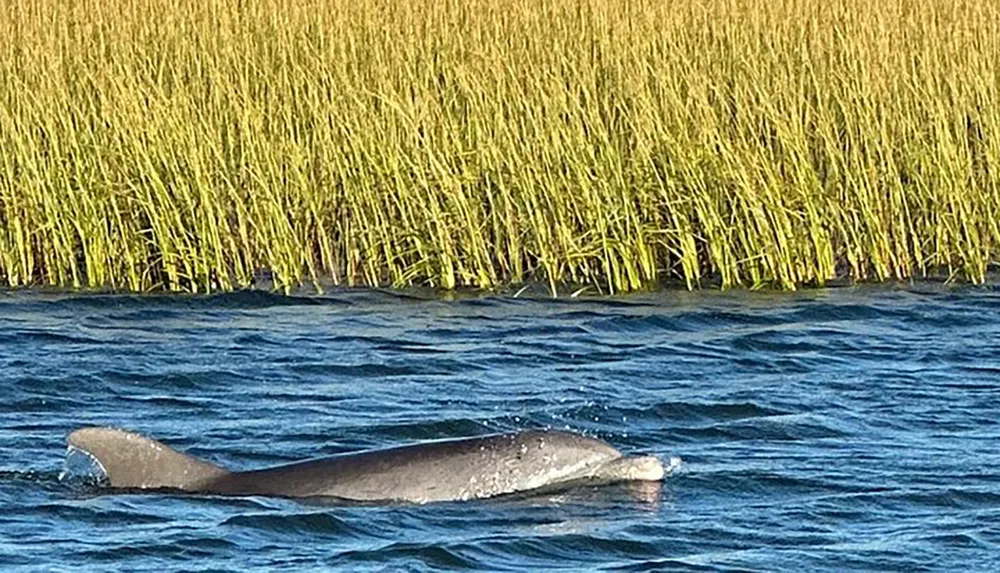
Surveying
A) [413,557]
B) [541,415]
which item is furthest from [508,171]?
[413,557]

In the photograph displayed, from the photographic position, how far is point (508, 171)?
11992 mm

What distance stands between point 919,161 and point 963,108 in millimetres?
434

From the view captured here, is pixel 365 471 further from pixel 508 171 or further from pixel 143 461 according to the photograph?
pixel 508 171

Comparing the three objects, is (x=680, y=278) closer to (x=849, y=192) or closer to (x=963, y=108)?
(x=849, y=192)

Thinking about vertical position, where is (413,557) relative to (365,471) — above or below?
below

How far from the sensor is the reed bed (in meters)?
11.9

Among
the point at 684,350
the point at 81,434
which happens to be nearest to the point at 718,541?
the point at 81,434

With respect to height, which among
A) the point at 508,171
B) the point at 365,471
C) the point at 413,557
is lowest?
the point at 413,557

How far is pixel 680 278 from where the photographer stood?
12.4 metres

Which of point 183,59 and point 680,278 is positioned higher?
point 183,59

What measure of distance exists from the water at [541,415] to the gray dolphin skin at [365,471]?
0.09m

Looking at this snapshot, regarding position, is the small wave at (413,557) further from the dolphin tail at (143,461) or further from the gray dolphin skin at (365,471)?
the dolphin tail at (143,461)

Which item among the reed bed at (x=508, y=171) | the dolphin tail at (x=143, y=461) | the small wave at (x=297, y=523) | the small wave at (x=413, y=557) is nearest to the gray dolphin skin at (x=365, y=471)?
the dolphin tail at (x=143, y=461)

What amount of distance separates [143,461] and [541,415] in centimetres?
229
